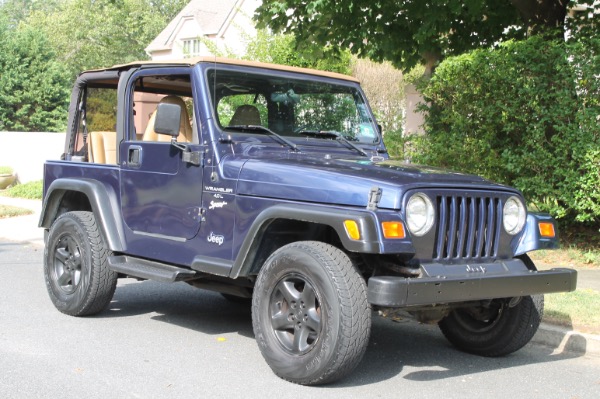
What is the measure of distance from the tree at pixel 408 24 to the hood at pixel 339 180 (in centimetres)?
632

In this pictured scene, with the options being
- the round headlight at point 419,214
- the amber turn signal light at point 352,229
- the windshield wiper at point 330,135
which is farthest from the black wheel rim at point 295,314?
the windshield wiper at point 330,135

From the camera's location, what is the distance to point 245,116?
6.35 metres

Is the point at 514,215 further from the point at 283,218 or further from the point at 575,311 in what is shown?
the point at 575,311

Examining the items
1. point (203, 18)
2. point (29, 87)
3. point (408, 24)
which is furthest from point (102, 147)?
point (203, 18)

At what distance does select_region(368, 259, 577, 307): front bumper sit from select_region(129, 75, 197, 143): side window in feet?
7.81

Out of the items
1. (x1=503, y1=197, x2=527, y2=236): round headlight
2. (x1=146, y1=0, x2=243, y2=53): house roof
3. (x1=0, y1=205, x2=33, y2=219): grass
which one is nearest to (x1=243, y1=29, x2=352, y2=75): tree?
(x1=0, y1=205, x2=33, y2=219): grass

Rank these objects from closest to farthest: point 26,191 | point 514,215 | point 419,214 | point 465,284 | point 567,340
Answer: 1. point 465,284
2. point 419,214
3. point 514,215
4. point 567,340
5. point 26,191

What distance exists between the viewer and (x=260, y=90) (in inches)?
255

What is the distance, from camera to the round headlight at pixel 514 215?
18.3ft

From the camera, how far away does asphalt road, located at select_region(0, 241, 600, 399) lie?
515 centimetres

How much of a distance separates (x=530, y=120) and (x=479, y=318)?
16.1ft

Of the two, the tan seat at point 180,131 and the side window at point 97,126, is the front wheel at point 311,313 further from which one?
the side window at point 97,126

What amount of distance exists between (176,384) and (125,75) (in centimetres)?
282

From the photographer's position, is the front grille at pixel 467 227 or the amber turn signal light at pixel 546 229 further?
the amber turn signal light at pixel 546 229
